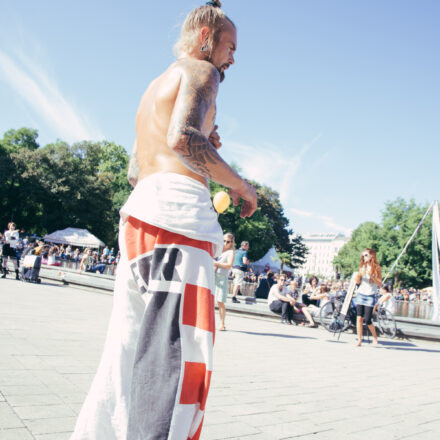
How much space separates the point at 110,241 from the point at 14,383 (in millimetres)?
46690

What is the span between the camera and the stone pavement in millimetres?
2564

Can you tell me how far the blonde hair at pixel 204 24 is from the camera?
1793 millimetres

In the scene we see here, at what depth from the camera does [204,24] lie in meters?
1.80

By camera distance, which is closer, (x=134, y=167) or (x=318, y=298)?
(x=134, y=167)

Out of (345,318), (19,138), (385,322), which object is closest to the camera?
(345,318)

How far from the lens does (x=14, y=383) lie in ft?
9.50

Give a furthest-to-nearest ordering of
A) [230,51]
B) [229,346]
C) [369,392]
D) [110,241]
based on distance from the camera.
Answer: [110,241] < [229,346] < [369,392] < [230,51]

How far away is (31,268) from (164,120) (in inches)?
543

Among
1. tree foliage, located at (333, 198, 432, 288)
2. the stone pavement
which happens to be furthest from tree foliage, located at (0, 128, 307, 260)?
the stone pavement

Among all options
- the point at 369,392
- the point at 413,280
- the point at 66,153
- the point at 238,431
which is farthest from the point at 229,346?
the point at 66,153

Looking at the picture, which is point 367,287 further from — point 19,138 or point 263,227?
Answer: point 19,138

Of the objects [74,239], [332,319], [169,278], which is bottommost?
[332,319]

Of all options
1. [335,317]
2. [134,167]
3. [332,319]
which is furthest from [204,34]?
[332,319]

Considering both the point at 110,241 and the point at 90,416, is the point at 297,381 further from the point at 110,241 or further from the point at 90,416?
the point at 110,241
